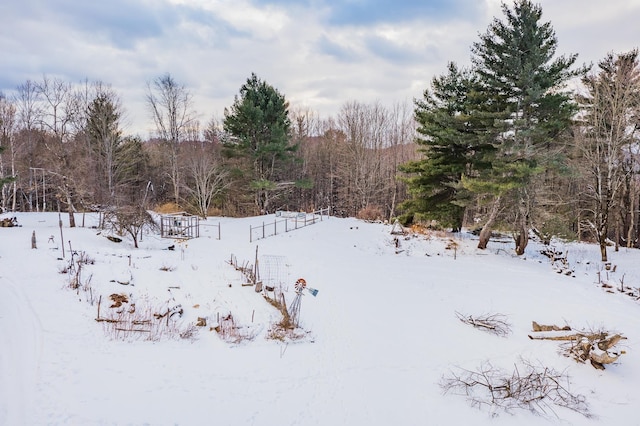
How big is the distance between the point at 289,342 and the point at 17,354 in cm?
553

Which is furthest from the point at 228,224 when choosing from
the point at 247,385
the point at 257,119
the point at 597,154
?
the point at 597,154

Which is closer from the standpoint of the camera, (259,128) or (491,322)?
(491,322)

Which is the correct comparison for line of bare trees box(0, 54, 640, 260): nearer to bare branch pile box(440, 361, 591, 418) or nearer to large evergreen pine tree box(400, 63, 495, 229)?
large evergreen pine tree box(400, 63, 495, 229)

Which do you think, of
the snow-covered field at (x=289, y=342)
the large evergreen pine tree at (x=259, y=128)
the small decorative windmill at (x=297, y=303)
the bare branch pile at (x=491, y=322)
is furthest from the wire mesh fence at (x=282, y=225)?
the bare branch pile at (x=491, y=322)

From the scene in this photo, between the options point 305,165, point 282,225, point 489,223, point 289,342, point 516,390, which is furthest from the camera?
point 305,165

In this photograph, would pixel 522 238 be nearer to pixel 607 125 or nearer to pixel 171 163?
pixel 607 125

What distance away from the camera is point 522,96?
54.2 ft

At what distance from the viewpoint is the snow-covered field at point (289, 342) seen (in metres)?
6.08

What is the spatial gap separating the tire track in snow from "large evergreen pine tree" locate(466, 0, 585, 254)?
1665 centimetres

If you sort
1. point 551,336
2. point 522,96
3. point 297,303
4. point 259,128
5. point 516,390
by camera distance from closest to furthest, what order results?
1. point 516,390
2. point 551,336
3. point 297,303
4. point 522,96
5. point 259,128

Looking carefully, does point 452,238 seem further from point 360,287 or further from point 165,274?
point 165,274

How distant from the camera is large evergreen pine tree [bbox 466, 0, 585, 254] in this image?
15.9 meters

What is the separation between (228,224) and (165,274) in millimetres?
11612

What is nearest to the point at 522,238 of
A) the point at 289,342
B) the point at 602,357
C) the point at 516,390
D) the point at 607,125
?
the point at 607,125
